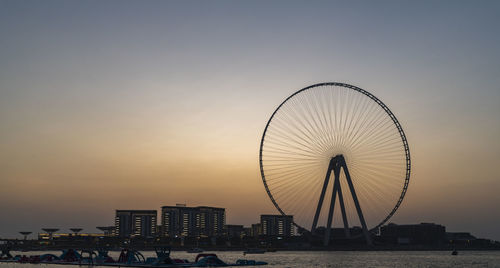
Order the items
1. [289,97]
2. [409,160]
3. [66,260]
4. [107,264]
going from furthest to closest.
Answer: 1. [409,160]
2. [289,97]
3. [66,260]
4. [107,264]

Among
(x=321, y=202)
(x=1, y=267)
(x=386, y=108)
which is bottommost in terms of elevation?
(x=1, y=267)

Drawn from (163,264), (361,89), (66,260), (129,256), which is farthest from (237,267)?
(361,89)

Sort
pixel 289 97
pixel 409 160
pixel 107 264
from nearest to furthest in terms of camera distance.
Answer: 1. pixel 107 264
2. pixel 289 97
3. pixel 409 160

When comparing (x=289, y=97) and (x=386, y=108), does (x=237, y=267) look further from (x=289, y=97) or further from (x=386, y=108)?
(x=386, y=108)

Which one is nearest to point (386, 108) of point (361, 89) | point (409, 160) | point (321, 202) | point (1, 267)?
point (361, 89)

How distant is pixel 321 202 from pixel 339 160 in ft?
35.4

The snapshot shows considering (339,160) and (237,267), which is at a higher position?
(339,160)

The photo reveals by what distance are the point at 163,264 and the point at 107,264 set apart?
1231 centimetres

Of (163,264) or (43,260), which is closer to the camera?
(163,264)

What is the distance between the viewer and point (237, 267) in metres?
92.8

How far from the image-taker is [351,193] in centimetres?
13338

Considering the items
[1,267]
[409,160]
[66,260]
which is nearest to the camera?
[1,267]

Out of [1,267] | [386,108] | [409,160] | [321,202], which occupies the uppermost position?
[386,108]

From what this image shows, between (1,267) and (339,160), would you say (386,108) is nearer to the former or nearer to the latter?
(339,160)
